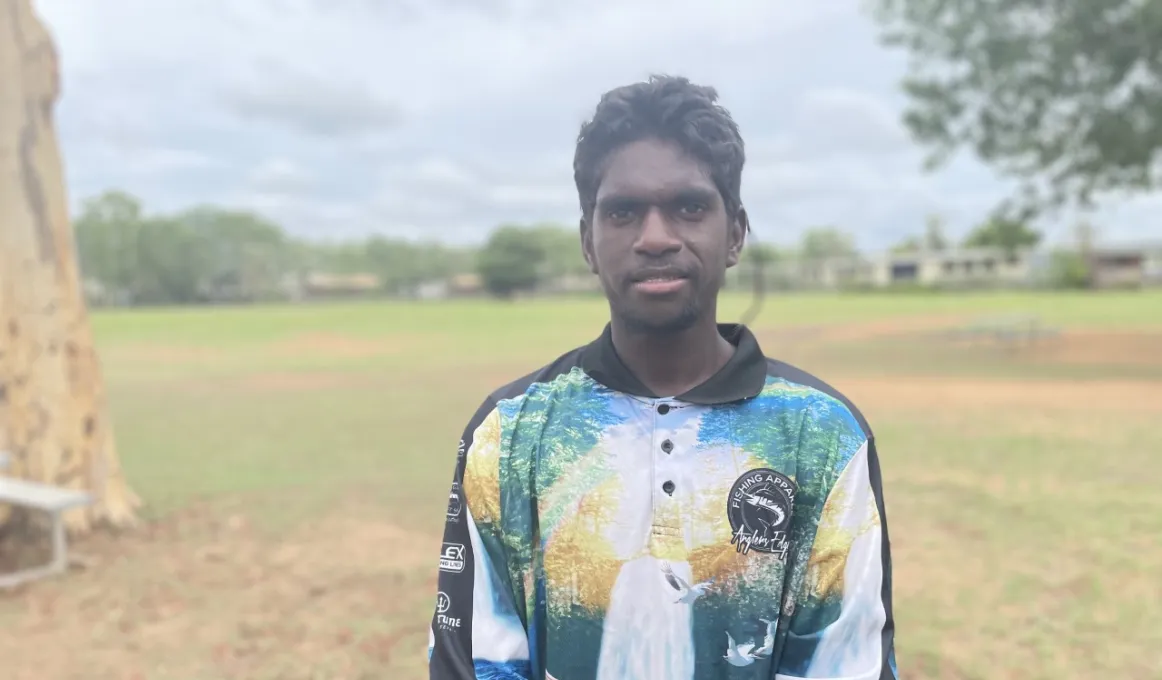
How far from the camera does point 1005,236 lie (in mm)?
20516

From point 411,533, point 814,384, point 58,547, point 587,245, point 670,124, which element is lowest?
point 411,533

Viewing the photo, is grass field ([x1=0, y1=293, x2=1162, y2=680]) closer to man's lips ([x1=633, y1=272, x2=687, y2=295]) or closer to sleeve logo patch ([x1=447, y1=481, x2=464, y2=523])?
man's lips ([x1=633, y1=272, x2=687, y2=295])

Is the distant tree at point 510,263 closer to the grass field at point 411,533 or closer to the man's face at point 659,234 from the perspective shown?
the grass field at point 411,533

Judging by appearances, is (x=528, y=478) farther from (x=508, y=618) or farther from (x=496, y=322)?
(x=496, y=322)

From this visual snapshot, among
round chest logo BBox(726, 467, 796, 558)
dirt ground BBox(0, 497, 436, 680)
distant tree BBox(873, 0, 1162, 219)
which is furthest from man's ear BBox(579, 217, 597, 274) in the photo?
distant tree BBox(873, 0, 1162, 219)

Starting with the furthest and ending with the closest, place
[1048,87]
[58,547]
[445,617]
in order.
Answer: [1048,87], [58,547], [445,617]

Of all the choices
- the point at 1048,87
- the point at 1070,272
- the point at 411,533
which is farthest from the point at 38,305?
the point at 1070,272

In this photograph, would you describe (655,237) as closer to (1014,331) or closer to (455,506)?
(455,506)

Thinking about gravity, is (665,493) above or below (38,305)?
below

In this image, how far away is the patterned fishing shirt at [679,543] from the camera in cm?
148

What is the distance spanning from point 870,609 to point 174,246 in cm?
7735

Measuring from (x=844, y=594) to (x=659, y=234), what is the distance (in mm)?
692

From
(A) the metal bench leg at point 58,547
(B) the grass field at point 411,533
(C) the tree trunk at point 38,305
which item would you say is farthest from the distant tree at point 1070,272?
(A) the metal bench leg at point 58,547

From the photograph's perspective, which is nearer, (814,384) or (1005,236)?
(814,384)
